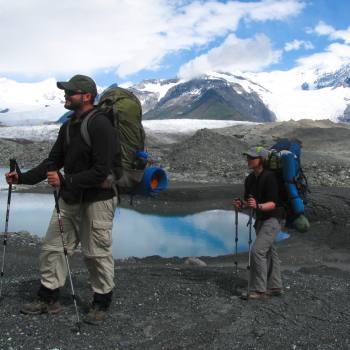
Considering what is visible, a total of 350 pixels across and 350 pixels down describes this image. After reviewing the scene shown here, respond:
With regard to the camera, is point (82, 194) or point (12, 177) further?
point (12, 177)

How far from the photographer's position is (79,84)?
225 inches

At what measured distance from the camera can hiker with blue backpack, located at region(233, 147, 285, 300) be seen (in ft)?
23.3

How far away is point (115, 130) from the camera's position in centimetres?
573

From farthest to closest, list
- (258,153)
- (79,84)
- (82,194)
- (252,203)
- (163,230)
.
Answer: (163,230)
(258,153)
(252,203)
(82,194)
(79,84)

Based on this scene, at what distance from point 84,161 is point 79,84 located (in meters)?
0.85

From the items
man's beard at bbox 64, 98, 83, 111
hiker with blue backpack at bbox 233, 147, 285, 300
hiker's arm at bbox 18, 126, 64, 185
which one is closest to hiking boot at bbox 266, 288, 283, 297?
hiker with blue backpack at bbox 233, 147, 285, 300

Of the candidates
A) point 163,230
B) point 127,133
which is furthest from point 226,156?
point 127,133

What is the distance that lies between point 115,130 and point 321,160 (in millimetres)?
44625

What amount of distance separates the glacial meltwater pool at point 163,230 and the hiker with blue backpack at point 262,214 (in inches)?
391

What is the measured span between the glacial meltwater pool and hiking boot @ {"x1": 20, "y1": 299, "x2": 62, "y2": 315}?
10.7 metres

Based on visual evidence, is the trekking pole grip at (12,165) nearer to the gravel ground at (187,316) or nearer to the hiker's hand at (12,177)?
the hiker's hand at (12,177)

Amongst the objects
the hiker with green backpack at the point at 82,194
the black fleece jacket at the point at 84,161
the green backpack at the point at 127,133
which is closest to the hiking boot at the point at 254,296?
the hiker with green backpack at the point at 82,194

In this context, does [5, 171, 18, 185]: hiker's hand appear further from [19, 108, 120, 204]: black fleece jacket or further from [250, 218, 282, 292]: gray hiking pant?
[250, 218, 282, 292]: gray hiking pant

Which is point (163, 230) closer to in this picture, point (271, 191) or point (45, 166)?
point (271, 191)
